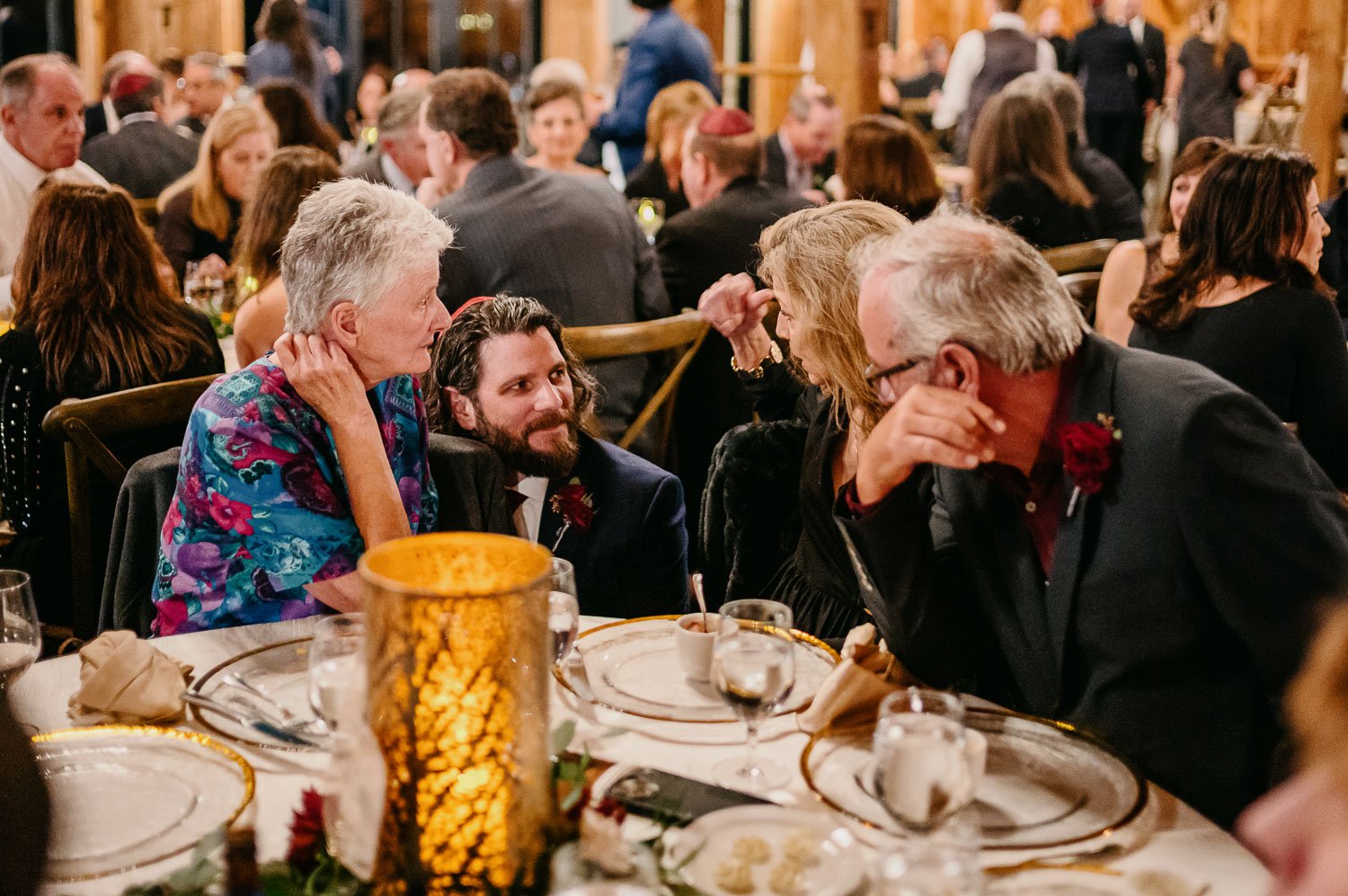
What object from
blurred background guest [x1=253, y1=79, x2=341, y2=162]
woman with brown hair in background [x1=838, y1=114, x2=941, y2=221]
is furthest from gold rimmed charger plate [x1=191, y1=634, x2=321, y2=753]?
blurred background guest [x1=253, y1=79, x2=341, y2=162]

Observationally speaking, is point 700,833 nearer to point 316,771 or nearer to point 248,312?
point 316,771

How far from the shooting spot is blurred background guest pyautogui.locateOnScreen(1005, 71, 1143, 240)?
587cm

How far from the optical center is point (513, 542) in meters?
1.29

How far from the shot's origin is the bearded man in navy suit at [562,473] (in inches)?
100

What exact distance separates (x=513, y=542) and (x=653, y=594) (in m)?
1.32

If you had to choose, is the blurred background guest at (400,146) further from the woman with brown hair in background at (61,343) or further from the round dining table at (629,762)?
the round dining table at (629,762)

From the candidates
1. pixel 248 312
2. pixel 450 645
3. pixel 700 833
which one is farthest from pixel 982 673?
pixel 248 312

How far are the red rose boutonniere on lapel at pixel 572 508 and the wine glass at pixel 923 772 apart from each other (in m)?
1.33

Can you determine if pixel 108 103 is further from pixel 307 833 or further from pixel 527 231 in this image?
pixel 307 833

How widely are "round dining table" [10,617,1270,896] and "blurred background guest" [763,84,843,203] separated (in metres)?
5.68

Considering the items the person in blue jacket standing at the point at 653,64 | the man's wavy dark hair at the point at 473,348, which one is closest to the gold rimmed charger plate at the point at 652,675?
the man's wavy dark hair at the point at 473,348

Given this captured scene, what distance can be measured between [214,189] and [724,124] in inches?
76.9

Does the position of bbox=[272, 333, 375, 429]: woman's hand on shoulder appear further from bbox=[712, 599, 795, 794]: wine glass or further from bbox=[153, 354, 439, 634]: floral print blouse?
bbox=[712, 599, 795, 794]: wine glass

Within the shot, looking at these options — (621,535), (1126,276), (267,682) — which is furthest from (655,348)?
(267,682)
